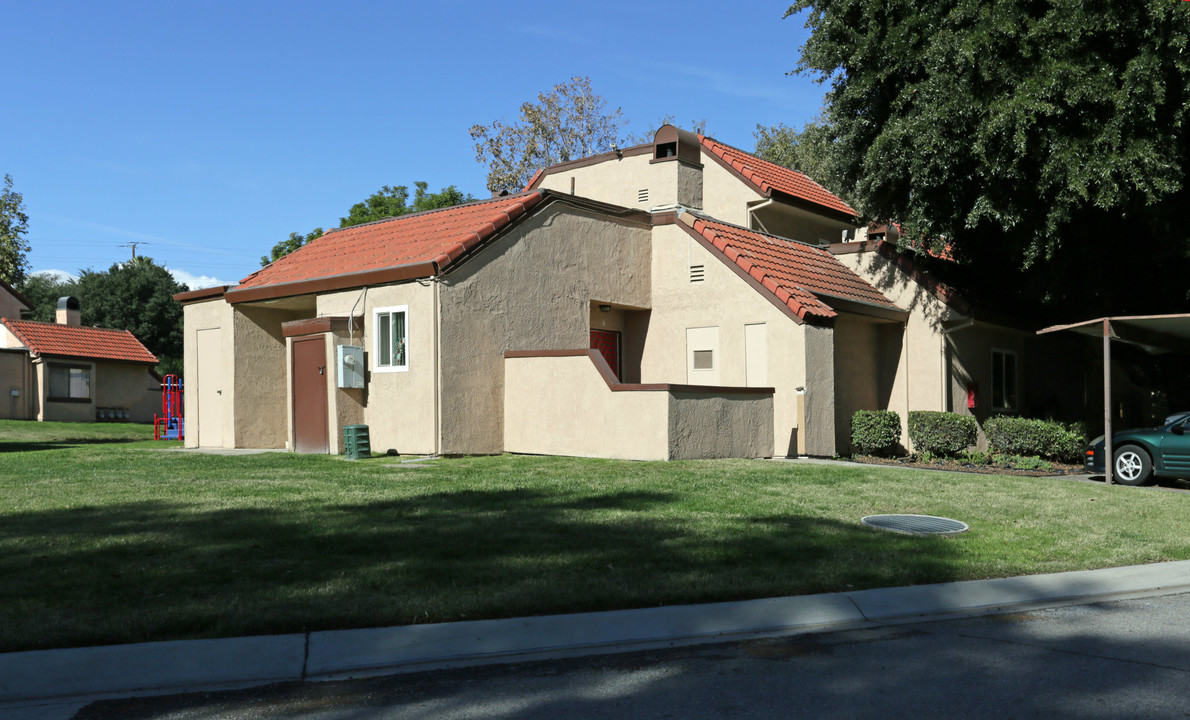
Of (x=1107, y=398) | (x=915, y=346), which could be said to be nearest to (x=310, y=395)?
(x=915, y=346)

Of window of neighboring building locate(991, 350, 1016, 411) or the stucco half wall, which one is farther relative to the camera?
window of neighboring building locate(991, 350, 1016, 411)

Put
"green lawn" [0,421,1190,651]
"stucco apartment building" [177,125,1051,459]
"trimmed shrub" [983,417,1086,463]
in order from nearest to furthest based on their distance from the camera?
"green lawn" [0,421,1190,651] → "stucco apartment building" [177,125,1051,459] → "trimmed shrub" [983,417,1086,463]

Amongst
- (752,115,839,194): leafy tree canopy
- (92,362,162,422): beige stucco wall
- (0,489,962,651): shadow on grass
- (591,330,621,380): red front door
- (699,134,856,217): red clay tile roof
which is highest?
(752,115,839,194): leafy tree canopy

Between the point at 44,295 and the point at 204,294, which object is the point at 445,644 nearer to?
the point at 204,294

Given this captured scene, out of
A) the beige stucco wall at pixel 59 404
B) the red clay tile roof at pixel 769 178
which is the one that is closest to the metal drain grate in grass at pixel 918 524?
the red clay tile roof at pixel 769 178

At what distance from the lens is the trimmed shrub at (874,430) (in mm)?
19094

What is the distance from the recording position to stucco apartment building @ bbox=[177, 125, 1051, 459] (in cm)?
1684

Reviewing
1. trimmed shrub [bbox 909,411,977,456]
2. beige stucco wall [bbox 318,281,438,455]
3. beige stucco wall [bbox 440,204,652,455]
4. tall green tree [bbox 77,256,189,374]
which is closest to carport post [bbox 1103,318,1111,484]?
trimmed shrub [bbox 909,411,977,456]

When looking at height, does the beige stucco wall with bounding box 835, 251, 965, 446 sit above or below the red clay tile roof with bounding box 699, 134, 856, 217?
below

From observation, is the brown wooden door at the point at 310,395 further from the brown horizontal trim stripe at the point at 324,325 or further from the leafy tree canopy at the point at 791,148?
the leafy tree canopy at the point at 791,148

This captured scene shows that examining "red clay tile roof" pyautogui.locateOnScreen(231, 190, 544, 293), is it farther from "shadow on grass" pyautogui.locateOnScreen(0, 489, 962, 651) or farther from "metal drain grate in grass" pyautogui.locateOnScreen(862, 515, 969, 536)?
"metal drain grate in grass" pyautogui.locateOnScreen(862, 515, 969, 536)

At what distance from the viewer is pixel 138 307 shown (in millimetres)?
63406

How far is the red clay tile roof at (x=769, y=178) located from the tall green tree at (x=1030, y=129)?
236 centimetres

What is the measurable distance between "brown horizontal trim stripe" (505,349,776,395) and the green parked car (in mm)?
5535
